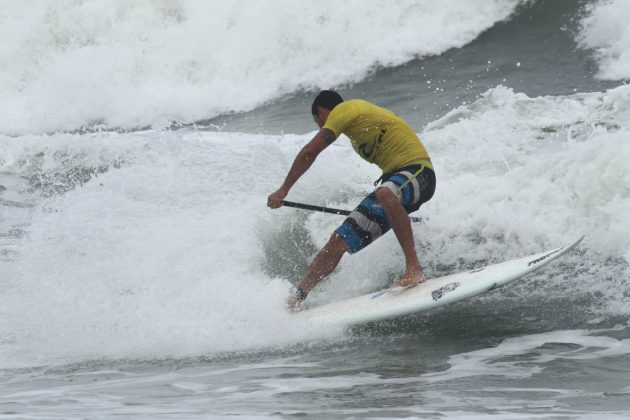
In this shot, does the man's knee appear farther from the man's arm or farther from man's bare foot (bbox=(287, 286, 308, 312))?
man's bare foot (bbox=(287, 286, 308, 312))

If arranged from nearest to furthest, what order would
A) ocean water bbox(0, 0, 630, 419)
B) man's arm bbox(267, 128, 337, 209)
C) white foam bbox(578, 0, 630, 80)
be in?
ocean water bbox(0, 0, 630, 419) → man's arm bbox(267, 128, 337, 209) → white foam bbox(578, 0, 630, 80)

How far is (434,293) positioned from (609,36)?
23.1ft

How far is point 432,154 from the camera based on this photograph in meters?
8.09

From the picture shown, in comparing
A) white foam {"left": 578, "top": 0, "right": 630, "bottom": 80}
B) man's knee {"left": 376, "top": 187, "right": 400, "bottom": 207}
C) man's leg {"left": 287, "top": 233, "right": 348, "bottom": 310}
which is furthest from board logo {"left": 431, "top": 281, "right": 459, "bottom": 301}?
white foam {"left": 578, "top": 0, "right": 630, "bottom": 80}

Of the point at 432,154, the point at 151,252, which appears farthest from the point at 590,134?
the point at 151,252

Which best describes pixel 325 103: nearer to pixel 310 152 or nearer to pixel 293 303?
pixel 310 152

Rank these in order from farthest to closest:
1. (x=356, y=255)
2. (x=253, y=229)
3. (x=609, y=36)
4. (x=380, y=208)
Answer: (x=609, y=36) → (x=253, y=229) → (x=356, y=255) → (x=380, y=208)

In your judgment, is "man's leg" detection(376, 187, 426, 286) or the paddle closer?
"man's leg" detection(376, 187, 426, 286)

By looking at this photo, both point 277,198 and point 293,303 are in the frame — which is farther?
point 293,303

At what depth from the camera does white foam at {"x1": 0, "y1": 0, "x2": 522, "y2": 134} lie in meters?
12.9

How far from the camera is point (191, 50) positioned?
1485 centimetres

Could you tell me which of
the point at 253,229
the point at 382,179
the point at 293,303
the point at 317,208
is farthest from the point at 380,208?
the point at 253,229

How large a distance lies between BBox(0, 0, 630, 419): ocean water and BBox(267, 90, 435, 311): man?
40 centimetres

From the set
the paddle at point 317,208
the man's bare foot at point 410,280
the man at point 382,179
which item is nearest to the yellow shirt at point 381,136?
the man at point 382,179
